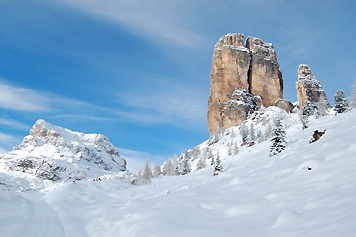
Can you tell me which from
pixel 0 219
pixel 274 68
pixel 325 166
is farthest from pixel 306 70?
pixel 0 219

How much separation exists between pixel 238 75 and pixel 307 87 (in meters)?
35.6

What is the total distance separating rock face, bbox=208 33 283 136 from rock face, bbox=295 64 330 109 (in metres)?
15.9

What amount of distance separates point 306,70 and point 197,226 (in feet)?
414

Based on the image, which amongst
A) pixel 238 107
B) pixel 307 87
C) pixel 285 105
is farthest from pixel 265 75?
pixel 238 107

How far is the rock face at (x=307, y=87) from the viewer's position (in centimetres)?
10250

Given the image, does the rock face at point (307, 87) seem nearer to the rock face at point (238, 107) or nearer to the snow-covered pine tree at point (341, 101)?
the rock face at point (238, 107)

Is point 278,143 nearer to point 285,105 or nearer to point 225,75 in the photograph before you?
point 285,105

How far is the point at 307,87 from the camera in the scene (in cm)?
10344

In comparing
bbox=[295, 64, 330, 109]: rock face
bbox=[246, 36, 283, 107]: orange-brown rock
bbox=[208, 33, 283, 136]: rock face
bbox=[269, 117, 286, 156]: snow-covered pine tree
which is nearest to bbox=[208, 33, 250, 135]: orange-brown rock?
bbox=[208, 33, 283, 136]: rock face

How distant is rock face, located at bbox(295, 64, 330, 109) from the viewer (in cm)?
10250

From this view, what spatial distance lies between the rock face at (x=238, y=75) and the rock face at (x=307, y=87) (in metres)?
15.9

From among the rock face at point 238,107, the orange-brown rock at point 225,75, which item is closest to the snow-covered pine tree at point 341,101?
the rock face at point 238,107

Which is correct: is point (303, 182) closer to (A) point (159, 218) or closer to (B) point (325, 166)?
(B) point (325, 166)

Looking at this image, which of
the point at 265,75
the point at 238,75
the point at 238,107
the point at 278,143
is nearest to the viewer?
the point at 278,143
